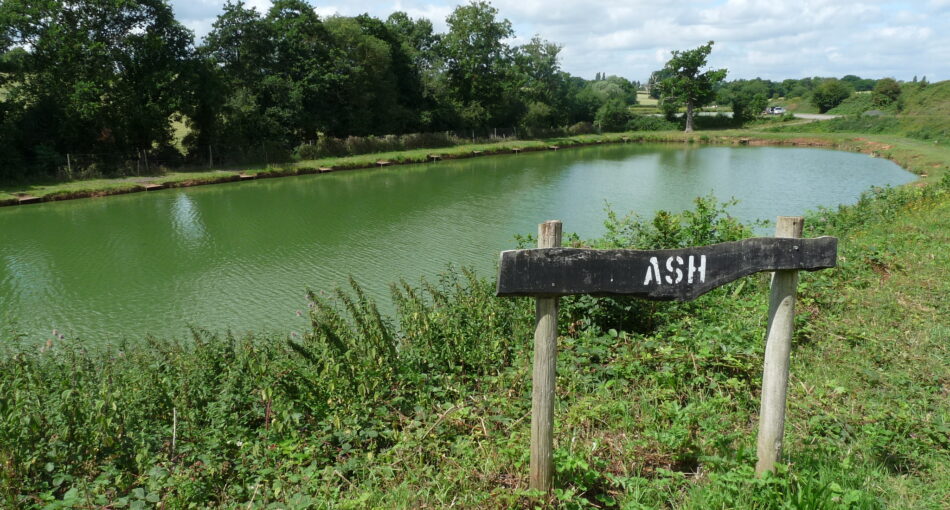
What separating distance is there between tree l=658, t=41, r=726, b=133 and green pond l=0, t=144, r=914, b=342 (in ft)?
71.0

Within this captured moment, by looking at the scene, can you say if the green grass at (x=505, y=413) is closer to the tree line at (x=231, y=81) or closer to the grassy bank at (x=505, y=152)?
the grassy bank at (x=505, y=152)

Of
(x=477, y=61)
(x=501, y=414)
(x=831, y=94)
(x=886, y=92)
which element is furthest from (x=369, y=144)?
(x=831, y=94)

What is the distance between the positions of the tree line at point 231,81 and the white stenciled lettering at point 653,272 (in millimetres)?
23402

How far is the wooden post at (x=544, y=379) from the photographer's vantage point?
2.33 m

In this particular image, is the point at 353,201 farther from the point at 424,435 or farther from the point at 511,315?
the point at 424,435

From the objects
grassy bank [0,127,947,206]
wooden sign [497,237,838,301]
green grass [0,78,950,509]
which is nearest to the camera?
wooden sign [497,237,838,301]

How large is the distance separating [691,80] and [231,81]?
36132mm

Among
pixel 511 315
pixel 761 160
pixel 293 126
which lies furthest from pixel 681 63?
pixel 511 315

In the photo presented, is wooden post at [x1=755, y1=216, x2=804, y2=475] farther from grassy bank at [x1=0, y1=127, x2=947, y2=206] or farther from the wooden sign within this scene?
grassy bank at [x1=0, y1=127, x2=947, y2=206]

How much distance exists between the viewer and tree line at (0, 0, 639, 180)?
805 inches

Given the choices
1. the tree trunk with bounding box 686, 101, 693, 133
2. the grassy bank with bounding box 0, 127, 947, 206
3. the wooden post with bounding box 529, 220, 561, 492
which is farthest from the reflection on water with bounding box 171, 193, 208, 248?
the tree trunk with bounding box 686, 101, 693, 133

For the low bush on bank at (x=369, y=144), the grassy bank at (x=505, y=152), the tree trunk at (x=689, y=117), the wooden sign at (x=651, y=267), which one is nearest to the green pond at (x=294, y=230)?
the grassy bank at (x=505, y=152)

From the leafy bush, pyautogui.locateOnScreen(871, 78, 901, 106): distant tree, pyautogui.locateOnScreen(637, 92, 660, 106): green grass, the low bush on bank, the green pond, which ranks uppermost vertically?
pyautogui.locateOnScreen(637, 92, 660, 106): green grass

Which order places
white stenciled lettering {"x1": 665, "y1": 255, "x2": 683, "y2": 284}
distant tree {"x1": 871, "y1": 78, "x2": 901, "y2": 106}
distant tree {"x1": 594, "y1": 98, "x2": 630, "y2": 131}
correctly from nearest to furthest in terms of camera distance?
white stenciled lettering {"x1": 665, "y1": 255, "x2": 683, "y2": 284}
distant tree {"x1": 871, "y1": 78, "x2": 901, "y2": 106}
distant tree {"x1": 594, "y1": 98, "x2": 630, "y2": 131}
